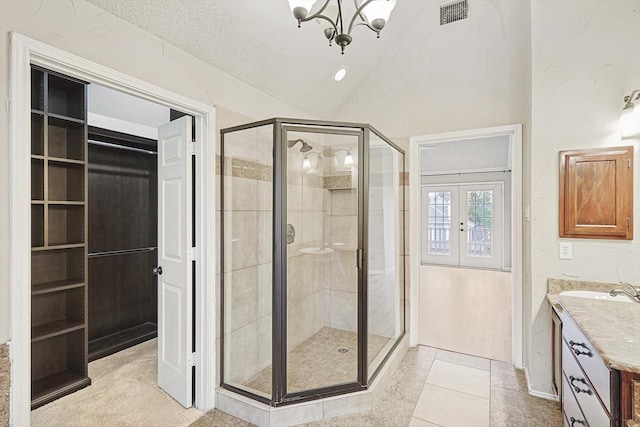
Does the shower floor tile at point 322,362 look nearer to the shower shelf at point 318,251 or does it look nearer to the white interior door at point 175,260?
the white interior door at point 175,260

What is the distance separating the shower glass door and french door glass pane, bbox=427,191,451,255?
5666 millimetres

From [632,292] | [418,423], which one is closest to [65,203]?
[418,423]

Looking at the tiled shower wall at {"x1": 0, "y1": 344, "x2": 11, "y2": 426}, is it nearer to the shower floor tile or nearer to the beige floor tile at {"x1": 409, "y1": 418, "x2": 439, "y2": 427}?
the shower floor tile

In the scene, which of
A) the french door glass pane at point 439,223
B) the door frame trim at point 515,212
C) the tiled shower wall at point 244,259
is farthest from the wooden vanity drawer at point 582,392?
the french door glass pane at point 439,223

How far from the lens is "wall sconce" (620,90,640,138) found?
1980mm

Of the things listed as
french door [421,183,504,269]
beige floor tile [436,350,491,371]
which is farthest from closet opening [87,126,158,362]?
french door [421,183,504,269]

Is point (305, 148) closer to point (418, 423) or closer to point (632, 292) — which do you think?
point (418, 423)

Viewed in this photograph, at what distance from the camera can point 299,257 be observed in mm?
2498

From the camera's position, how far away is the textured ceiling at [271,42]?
1856 millimetres

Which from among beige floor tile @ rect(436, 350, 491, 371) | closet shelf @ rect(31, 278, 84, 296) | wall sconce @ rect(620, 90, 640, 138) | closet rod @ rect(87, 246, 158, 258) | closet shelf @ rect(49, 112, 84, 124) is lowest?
beige floor tile @ rect(436, 350, 491, 371)

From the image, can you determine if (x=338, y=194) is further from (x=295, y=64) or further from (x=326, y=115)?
(x=326, y=115)

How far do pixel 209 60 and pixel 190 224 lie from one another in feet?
3.80

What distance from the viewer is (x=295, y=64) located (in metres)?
2.74

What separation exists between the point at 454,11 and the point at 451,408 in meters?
3.38
